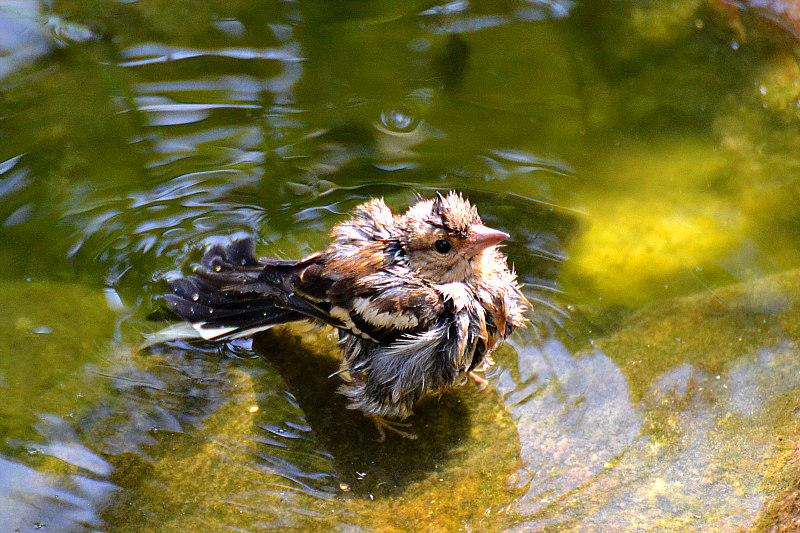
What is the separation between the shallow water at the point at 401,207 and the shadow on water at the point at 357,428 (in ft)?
0.06

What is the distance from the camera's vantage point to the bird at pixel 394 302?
4.18m

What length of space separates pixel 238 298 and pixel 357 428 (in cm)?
112

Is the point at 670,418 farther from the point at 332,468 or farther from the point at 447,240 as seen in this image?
the point at 332,468

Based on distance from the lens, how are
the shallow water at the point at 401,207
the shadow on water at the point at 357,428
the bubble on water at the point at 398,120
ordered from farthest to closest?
the bubble on water at the point at 398,120
the shadow on water at the point at 357,428
the shallow water at the point at 401,207

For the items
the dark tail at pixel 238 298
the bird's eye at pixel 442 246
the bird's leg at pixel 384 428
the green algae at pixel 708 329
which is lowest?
the green algae at pixel 708 329

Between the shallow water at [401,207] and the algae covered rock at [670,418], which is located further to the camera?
the shallow water at [401,207]

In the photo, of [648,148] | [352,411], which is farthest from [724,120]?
[352,411]

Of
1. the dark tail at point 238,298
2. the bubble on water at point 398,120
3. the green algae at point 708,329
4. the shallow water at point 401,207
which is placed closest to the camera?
the shallow water at point 401,207

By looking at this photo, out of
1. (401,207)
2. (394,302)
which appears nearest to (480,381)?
(394,302)

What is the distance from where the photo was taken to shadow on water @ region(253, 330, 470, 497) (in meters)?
3.99

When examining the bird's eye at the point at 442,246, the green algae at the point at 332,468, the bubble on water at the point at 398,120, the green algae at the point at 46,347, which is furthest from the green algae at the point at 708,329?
the green algae at the point at 46,347

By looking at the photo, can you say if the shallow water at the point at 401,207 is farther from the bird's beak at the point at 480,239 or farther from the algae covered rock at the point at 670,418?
→ the bird's beak at the point at 480,239

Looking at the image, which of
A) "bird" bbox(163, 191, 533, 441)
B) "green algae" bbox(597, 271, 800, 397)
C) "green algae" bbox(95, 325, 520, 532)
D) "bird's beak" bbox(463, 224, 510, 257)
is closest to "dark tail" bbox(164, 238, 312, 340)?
"bird" bbox(163, 191, 533, 441)

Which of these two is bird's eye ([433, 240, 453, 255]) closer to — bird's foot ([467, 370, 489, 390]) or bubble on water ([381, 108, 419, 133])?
bird's foot ([467, 370, 489, 390])
